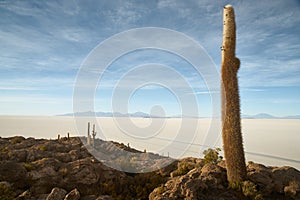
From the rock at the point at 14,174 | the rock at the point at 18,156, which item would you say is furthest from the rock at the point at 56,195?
the rock at the point at 18,156

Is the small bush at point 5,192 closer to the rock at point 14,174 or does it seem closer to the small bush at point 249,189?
the rock at point 14,174

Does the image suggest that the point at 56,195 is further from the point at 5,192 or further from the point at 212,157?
the point at 212,157

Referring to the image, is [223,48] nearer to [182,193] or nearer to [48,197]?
[182,193]

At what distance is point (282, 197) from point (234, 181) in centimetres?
178

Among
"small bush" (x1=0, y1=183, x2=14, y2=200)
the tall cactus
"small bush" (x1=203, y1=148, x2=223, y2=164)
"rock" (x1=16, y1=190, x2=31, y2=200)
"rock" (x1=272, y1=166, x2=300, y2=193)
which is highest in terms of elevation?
the tall cactus

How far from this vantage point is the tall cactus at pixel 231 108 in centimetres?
938

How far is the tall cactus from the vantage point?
9.38 m

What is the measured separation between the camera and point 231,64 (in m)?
9.72

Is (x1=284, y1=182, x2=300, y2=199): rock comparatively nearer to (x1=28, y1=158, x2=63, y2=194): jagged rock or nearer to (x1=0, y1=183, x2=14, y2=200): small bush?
(x1=28, y1=158, x2=63, y2=194): jagged rock

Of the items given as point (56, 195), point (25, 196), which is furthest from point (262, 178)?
point (25, 196)

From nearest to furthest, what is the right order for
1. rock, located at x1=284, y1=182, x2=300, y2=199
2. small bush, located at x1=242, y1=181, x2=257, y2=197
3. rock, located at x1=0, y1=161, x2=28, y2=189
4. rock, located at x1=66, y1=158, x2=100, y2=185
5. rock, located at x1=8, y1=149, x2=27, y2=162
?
small bush, located at x1=242, y1=181, x2=257, y2=197 < rock, located at x1=284, y1=182, x2=300, y2=199 < rock, located at x1=0, y1=161, x2=28, y2=189 < rock, located at x1=66, y1=158, x2=100, y2=185 < rock, located at x1=8, y1=149, x2=27, y2=162

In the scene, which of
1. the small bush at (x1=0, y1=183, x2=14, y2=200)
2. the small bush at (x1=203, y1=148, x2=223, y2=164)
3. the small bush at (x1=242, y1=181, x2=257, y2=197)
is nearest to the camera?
the small bush at (x1=0, y1=183, x2=14, y2=200)

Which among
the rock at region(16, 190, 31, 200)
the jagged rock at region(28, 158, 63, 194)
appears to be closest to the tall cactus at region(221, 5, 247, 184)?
the jagged rock at region(28, 158, 63, 194)

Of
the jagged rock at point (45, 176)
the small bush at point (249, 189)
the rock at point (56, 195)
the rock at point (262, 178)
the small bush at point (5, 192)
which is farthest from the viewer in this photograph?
the jagged rock at point (45, 176)
